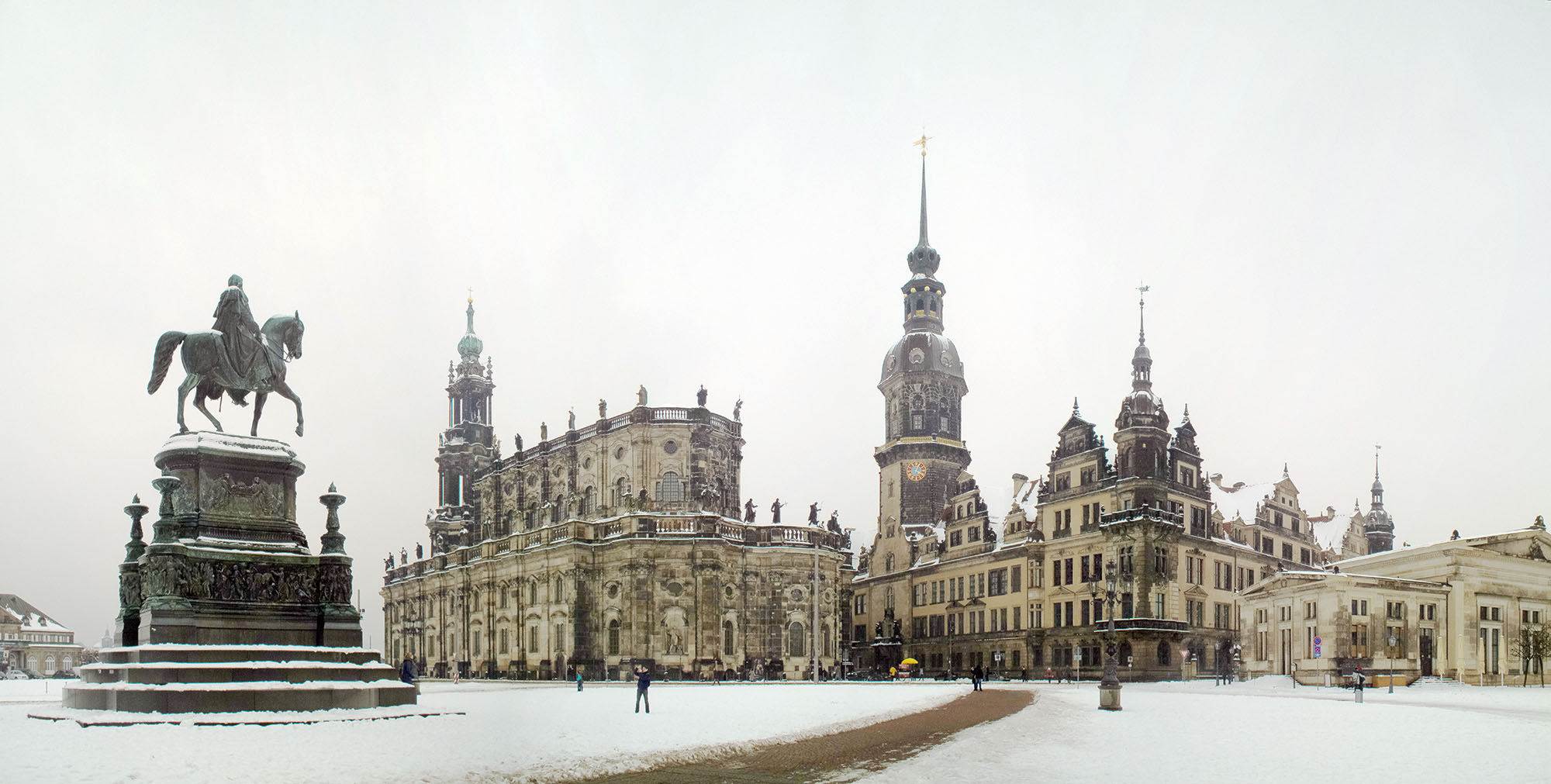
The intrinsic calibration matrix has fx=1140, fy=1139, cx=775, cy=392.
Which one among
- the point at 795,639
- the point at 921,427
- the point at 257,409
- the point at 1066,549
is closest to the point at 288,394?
the point at 257,409

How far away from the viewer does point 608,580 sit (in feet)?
211

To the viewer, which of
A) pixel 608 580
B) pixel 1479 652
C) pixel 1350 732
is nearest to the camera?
pixel 1350 732

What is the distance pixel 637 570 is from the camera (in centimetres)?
6272

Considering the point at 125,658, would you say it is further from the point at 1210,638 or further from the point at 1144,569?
the point at 1210,638

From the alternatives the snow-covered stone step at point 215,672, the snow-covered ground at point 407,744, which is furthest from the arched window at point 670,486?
the snow-covered stone step at point 215,672

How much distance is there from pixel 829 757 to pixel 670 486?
173 feet

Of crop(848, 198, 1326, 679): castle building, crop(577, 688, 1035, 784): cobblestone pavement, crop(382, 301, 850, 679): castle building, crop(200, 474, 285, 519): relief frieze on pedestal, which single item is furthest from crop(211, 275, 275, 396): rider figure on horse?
crop(848, 198, 1326, 679): castle building

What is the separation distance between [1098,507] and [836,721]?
42302 mm

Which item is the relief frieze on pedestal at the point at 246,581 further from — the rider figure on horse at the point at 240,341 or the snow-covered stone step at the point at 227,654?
the rider figure on horse at the point at 240,341

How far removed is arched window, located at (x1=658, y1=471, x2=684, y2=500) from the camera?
227 feet

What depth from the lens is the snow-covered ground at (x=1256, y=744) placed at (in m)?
14.8

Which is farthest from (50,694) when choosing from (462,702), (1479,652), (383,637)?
(383,637)

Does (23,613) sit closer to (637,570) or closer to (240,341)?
(240,341)

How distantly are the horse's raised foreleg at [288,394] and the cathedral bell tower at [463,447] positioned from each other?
62.5 meters
